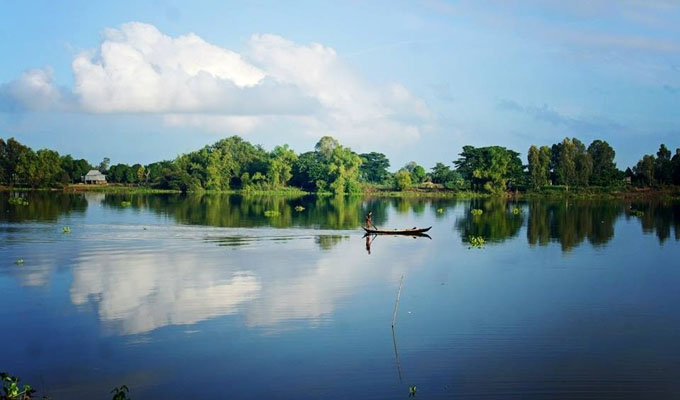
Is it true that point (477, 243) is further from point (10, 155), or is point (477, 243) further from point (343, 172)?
point (10, 155)

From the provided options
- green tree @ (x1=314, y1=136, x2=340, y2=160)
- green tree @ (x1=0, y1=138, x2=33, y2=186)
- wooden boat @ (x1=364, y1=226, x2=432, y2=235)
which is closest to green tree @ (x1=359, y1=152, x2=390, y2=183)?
green tree @ (x1=314, y1=136, x2=340, y2=160)

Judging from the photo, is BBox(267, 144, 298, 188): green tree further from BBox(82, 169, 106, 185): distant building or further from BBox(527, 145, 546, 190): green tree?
BBox(527, 145, 546, 190): green tree

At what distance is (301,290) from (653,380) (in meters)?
11.4

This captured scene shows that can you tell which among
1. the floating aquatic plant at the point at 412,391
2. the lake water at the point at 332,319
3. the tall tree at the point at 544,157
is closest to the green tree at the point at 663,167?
the tall tree at the point at 544,157

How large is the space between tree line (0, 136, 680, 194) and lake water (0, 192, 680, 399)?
258 ft

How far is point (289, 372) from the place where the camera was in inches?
519

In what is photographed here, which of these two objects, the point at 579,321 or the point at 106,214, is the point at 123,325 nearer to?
the point at 579,321

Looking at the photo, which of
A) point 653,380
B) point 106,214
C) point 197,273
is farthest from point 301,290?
point 106,214

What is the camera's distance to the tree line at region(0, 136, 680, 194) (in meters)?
109

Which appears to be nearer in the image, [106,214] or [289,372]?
[289,372]

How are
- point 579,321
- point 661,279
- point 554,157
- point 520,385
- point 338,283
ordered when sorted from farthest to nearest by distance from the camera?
point 554,157 → point 661,279 → point 338,283 → point 579,321 → point 520,385

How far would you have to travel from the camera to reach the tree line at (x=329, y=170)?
357 feet

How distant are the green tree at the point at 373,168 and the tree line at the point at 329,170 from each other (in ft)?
44.5

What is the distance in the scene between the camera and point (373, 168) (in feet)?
495
